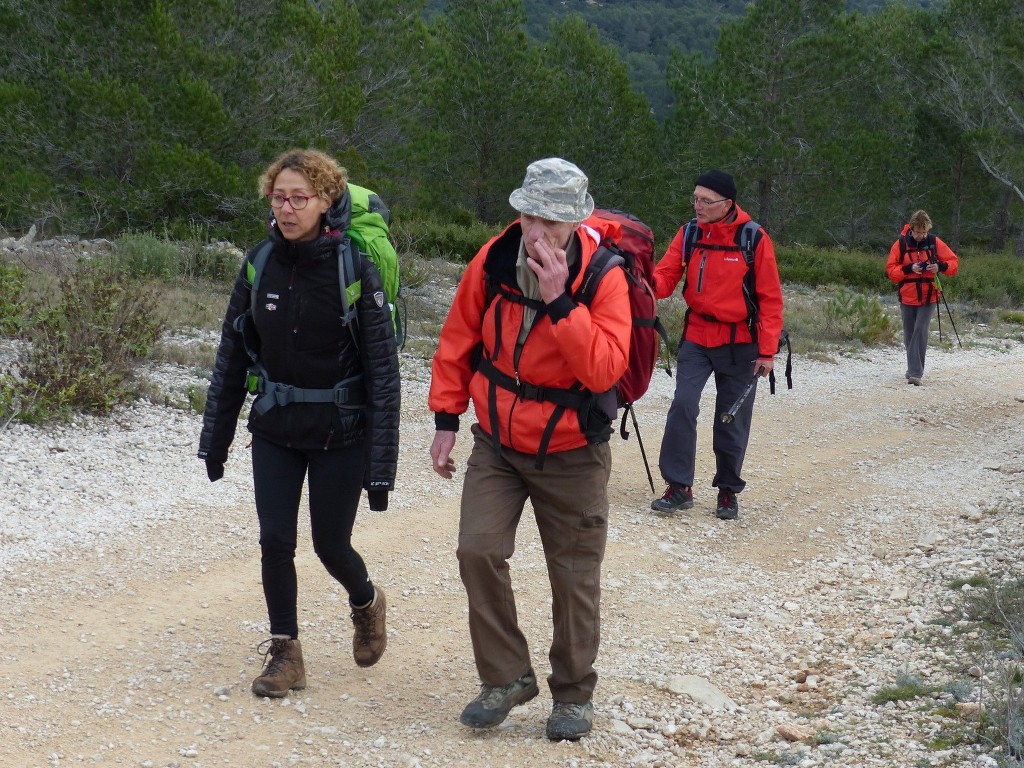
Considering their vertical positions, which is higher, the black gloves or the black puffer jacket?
the black puffer jacket

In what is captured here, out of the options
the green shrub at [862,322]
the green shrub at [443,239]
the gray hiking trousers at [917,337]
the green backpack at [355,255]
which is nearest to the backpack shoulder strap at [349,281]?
the green backpack at [355,255]

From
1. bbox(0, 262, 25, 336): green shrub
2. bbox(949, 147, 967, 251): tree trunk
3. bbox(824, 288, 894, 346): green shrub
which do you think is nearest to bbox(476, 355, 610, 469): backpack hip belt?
bbox(0, 262, 25, 336): green shrub

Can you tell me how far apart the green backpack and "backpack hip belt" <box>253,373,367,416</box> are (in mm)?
193

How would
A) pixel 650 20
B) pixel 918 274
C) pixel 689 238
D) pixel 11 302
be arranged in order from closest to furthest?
pixel 689 238 < pixel 11 302 < pixel 918 274 < pixel 650 20

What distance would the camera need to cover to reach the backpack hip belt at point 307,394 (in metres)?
3.70

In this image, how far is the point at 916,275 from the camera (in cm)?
1150

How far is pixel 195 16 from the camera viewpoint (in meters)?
14.8

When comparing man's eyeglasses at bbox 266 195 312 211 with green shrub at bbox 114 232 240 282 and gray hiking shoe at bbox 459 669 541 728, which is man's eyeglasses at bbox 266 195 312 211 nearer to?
gray hiking shoe at bbox 459 669 541 728

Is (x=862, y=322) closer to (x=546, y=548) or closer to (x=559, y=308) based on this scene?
(x=546, y=548)

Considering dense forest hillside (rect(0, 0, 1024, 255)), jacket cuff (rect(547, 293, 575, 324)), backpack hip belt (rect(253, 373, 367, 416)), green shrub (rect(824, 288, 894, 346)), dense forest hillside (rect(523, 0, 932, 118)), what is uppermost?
dense forest hillside (rect(523, 0, 932, 118))

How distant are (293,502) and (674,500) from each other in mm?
3443

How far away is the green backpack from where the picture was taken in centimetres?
365

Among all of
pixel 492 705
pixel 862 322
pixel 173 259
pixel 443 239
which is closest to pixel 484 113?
pixel 443 239

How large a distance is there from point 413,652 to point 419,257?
1369cm
